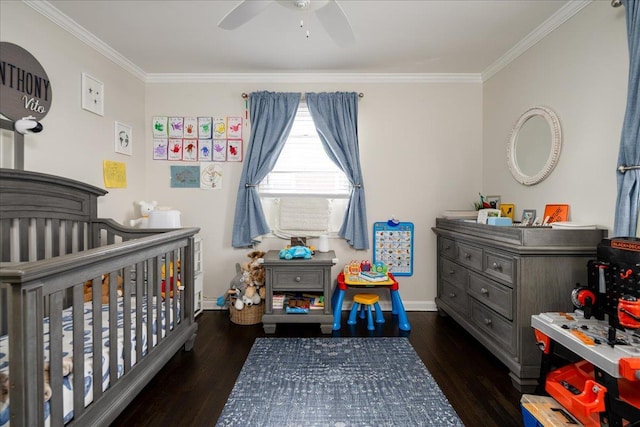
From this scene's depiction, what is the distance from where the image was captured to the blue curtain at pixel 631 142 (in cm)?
151

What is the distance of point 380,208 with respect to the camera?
311cm

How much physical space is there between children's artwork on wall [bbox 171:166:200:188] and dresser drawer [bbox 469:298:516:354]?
270cm

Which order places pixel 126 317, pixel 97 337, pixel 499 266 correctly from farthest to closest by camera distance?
1. pixel 499 266
2. pixel 126 317
3. pixel 97 337

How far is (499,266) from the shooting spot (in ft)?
6.64

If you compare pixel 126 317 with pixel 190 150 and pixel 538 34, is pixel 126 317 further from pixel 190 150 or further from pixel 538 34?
pixel 538 34

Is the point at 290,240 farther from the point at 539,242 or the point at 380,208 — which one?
the point at 539,242

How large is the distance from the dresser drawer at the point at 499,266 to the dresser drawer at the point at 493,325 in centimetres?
26

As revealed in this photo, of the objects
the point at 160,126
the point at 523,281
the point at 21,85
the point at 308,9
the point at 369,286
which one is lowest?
the point at 369,286

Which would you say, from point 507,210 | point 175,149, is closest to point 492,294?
A: point 507,210

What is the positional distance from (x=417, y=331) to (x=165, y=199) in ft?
8.77

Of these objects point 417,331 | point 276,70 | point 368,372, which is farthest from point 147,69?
point 417,331

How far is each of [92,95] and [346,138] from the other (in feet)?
6.89

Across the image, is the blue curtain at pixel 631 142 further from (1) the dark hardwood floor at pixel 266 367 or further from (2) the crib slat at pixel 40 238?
(2) the crib slat at pixel 40 238

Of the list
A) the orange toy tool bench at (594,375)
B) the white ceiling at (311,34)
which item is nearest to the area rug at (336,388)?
the orange toy tool bench at (594,375)
